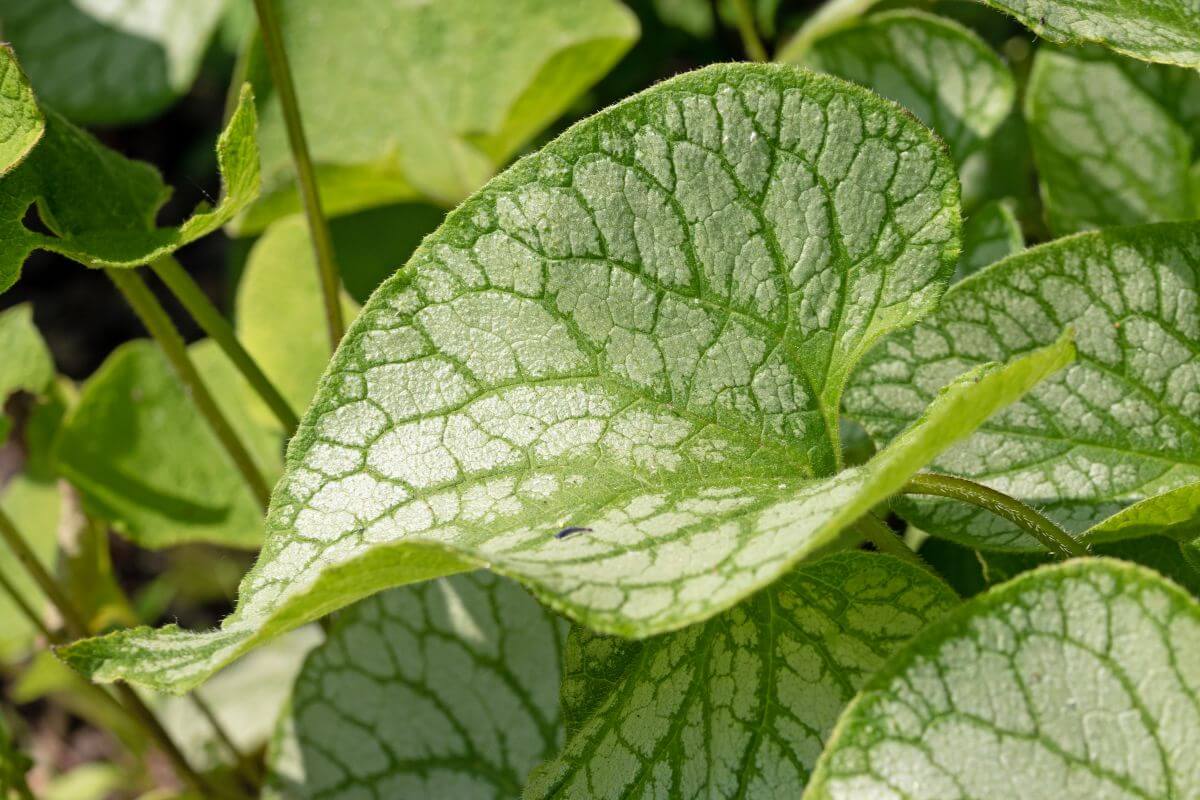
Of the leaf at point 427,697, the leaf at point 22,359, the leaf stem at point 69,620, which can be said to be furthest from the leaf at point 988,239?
the leaf at point 22,359

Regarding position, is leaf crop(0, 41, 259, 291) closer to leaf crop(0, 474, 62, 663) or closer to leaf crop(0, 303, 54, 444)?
leaf crop(0, 303, 54, 444)

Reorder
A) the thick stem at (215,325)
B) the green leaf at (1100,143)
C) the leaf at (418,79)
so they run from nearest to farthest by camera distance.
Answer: the thick stem at (215,325)
the green leaf at (1100,143)
the leaf at (418,79)

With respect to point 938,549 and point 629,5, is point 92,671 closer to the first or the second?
point 938,549

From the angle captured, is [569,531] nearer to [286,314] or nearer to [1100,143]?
[1100,143]

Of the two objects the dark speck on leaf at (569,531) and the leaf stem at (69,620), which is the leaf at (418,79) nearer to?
the leaf stem at (69,620)

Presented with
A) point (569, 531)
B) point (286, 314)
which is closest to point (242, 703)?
point (286, 314)

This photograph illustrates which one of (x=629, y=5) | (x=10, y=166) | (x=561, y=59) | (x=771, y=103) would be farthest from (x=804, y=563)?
(x=629, y=5)
